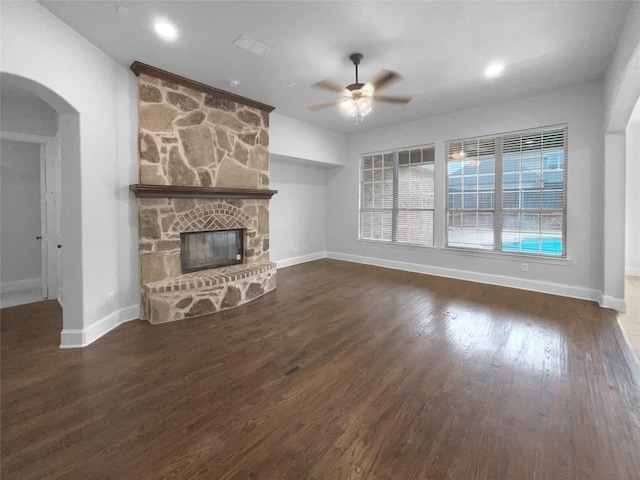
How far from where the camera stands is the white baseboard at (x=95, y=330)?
2.89 metres

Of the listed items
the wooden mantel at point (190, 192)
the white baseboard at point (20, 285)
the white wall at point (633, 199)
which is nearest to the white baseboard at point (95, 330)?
the wooden mantel at point (190, 192)

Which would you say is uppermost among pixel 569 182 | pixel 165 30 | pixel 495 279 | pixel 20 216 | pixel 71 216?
pixel 165 30

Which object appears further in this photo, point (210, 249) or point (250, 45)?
point (210, 249)

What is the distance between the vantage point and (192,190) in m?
3.91

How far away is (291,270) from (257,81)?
146 inches

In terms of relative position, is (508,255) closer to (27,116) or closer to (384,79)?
(384,79)

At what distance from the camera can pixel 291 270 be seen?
632cm

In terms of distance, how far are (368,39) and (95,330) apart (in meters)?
4.29

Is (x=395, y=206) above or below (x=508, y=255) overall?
above

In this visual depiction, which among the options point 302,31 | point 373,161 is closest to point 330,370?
point 302,31

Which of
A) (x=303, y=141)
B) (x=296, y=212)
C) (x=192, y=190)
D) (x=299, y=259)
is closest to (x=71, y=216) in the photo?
(x=192, y=190)

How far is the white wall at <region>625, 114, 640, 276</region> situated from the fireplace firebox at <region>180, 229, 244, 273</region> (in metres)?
7.52

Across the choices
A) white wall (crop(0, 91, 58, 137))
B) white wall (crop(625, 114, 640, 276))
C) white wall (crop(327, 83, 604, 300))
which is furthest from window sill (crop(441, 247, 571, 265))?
white wall (crop(0, 91, 58, 137))

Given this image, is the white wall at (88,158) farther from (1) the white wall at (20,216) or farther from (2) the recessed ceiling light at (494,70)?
(2) the recessed ceiling light at (494,70)
